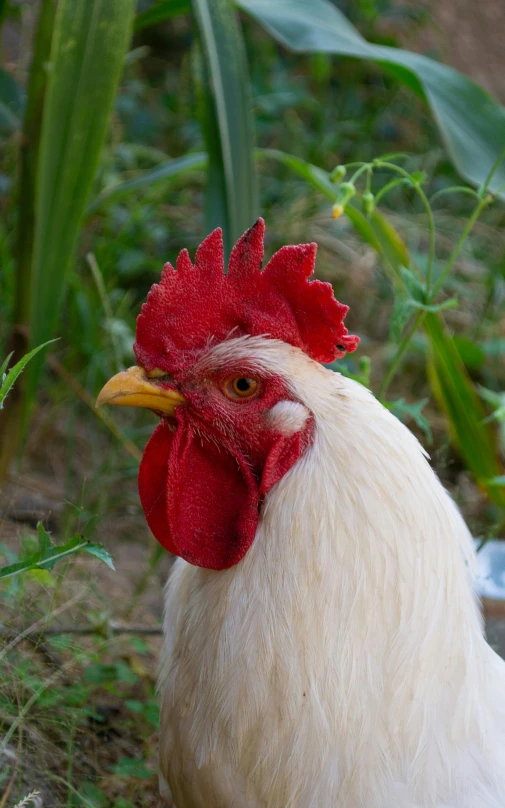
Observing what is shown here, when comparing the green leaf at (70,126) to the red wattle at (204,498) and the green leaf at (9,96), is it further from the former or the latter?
the green leaf at (9,96)

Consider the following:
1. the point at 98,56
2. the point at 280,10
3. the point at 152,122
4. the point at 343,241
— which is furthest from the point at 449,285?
the point at 98,56

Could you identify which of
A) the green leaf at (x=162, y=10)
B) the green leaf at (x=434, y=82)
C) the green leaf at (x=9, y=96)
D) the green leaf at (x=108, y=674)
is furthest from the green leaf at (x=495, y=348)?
the green leaf at (x=108, y=674)

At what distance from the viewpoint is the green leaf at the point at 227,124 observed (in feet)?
9.17

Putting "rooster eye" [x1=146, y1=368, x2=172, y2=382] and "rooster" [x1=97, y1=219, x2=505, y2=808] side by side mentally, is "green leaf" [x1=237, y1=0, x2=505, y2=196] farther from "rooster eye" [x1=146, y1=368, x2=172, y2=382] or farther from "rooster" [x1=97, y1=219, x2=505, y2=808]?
"rooster eye" [x1=146, y1=368, x2=172, y2=382]

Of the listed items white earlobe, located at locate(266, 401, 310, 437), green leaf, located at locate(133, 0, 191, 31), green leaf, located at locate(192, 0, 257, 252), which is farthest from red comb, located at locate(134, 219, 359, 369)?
green leaf, located at locate(133, 0, 191, 31)

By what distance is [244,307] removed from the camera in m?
1.84

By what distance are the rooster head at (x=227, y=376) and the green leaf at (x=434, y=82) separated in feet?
3.65

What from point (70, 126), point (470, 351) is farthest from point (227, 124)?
point (470, 351)

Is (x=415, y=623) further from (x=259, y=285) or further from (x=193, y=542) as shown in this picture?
(x=259, y=285)

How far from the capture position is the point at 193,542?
1887 millimetres

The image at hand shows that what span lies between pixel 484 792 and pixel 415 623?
1.23 feet

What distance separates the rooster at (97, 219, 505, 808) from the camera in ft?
5.76

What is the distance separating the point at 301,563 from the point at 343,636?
168 mm

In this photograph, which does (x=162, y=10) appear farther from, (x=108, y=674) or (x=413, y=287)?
(x=108, y=674)
